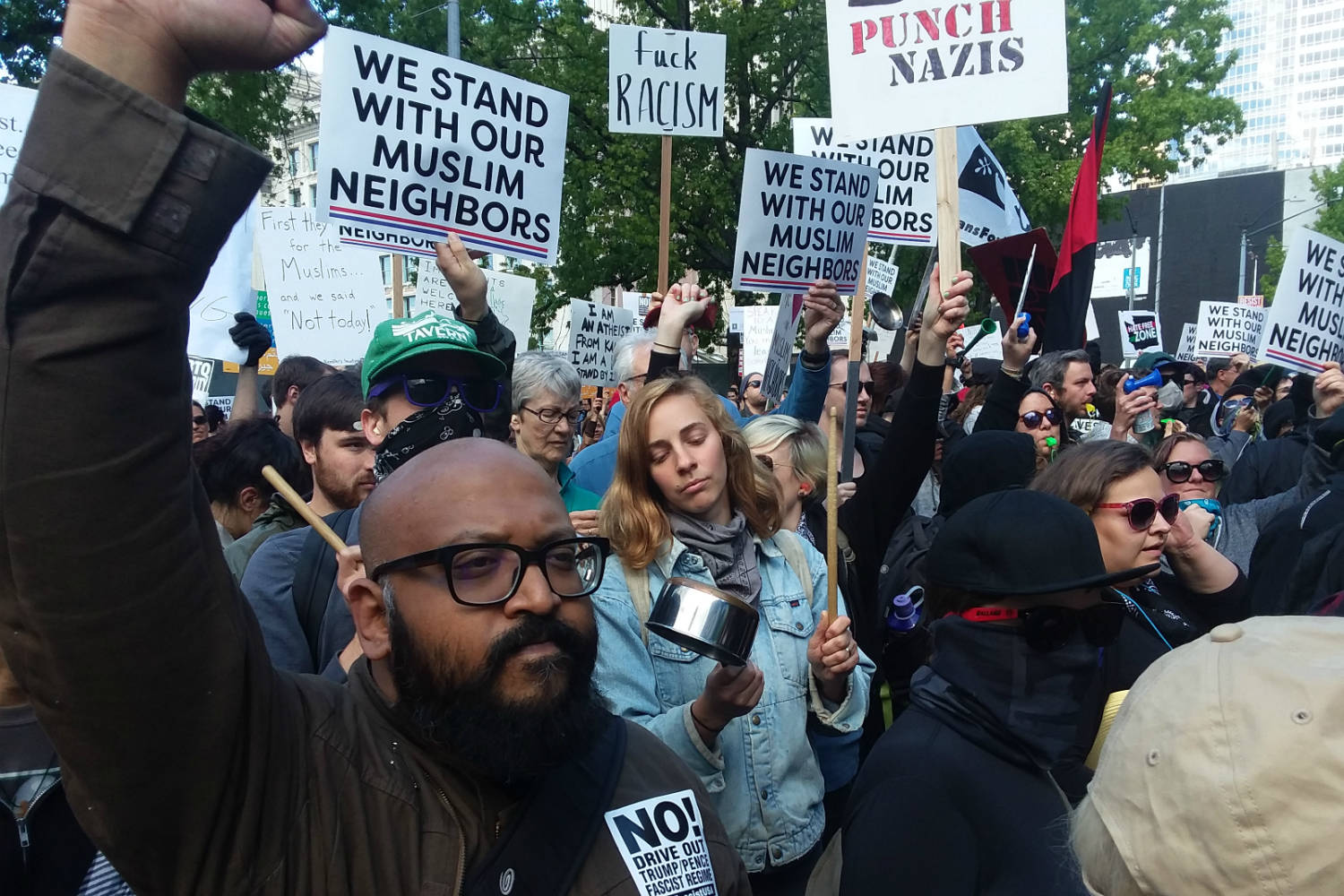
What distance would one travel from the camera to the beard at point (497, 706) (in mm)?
1467

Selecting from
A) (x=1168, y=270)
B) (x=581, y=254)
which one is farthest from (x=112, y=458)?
(x=1168, y=270)

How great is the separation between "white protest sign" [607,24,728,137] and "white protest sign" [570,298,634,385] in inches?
53.9

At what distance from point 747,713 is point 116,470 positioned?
5.91 ft

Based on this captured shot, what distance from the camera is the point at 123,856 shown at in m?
1.25

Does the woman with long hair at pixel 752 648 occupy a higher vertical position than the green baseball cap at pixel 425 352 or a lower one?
lower

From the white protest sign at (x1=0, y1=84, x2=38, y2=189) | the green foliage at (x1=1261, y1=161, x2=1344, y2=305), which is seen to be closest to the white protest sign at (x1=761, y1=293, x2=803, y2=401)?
the white protest sign at (x1=0, y1=84, x2=38, y2=189)

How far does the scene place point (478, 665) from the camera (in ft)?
4.90

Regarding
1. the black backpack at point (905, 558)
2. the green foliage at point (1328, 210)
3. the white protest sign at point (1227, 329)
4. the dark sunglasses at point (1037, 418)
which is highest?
the green foliage at point (1328, 210)

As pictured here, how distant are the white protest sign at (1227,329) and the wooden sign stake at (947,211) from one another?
1144 centimetres

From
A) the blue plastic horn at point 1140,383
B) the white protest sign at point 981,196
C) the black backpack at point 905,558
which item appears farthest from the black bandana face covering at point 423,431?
the white protest sign at point 981,196

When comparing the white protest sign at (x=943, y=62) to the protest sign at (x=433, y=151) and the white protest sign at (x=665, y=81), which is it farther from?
the white protest sign at (x=665, y=81)

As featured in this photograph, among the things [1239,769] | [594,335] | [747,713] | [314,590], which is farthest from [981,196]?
[1239,769]

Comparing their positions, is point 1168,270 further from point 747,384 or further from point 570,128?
point 747,384

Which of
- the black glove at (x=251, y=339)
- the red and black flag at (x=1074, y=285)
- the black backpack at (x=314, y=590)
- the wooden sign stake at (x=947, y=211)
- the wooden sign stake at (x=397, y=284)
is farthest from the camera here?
the red and black flag at (x=1074, y=285)
